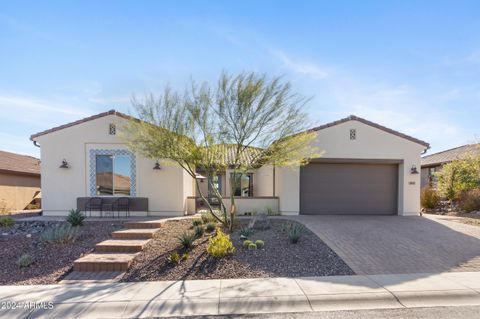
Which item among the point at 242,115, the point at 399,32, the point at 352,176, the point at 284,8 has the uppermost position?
the point at 284,8

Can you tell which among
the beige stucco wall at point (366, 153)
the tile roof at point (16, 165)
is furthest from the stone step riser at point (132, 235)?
the tile roof at point (16, 165)

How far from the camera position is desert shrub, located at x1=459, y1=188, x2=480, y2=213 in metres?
14.4

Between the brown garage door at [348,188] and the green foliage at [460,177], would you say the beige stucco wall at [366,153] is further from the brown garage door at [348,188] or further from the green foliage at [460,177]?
the green foliage at [460,177]

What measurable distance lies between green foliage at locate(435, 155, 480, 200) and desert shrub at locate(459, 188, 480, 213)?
0.79 metres

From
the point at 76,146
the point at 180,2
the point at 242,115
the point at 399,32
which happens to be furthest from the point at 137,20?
the point at 399,32

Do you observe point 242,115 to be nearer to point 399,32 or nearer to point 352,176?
point 399,32

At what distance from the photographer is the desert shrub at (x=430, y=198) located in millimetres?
16500

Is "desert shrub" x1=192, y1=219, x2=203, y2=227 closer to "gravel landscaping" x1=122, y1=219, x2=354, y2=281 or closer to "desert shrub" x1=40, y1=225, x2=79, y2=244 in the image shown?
"gravel landscaping" x1=122, y1=219, x2=354, y2=281

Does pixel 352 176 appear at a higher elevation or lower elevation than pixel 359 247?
higher

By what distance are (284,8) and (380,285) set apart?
8287 mm

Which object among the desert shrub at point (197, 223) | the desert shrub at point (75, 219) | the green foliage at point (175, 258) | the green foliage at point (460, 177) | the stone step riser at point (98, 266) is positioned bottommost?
the stone step riser at point (98, 266)

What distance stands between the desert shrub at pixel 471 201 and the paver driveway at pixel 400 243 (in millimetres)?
4373

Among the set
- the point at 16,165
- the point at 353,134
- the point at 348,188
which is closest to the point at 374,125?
the point at 353,134

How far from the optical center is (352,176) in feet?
42.5
